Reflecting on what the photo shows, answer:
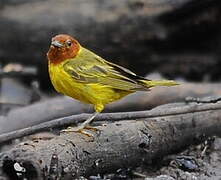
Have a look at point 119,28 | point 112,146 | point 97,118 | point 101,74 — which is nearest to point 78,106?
point 101,74

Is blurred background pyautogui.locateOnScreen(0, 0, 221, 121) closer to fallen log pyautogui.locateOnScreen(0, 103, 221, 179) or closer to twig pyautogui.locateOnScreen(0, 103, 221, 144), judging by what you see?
fallen log pyautogui.locateOnScreen(0, 103, 221, 179)

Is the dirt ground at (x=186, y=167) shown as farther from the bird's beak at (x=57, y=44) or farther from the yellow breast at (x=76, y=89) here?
the bird's beak at (x=57, y=44)

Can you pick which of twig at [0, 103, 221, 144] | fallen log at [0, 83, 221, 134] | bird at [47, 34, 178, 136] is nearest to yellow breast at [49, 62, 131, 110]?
bird at [47, 34, 178, 136]

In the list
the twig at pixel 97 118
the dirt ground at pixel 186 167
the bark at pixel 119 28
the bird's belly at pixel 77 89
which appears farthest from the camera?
the bark at pixel 119 28

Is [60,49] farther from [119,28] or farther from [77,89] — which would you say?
[119,28]

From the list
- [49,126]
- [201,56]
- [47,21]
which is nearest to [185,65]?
[201,56]

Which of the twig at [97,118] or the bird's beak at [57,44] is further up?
the bird's beak at [57,44]

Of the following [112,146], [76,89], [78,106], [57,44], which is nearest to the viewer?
[112,146]

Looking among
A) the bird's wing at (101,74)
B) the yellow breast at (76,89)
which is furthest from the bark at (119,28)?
the yellow breast at (76,89)
